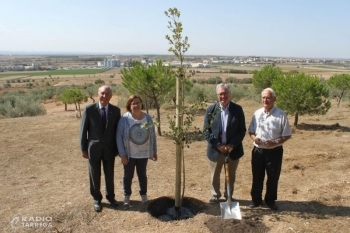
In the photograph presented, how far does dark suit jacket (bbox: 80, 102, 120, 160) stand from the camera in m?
4.52

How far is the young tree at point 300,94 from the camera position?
11.6 meters

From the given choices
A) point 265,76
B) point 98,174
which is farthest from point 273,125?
point 265,76

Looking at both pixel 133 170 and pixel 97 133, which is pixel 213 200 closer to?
pixel 133 170

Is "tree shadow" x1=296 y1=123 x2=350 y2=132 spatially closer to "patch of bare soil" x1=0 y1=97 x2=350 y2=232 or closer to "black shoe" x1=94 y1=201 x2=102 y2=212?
"patch of bare soil" x1=0 y1=97 x2=350 y2=232

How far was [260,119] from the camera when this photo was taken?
14.9 ft

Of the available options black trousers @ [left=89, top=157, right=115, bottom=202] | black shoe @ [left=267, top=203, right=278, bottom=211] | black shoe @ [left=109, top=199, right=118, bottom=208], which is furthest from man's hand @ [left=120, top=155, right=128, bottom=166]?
black shoe @ [left=267, top=203, right=278, bottom=211]

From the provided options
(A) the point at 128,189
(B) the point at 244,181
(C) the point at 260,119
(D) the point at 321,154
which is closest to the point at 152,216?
(A) the point at 128,189

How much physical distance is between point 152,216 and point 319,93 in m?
9.43

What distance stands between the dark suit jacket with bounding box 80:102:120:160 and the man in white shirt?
203 cm

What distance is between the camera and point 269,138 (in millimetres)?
4434

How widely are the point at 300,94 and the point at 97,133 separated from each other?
30.1ft

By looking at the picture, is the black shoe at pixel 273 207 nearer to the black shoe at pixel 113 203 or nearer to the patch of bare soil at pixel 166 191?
the patch of bare soil at pixel 166 191

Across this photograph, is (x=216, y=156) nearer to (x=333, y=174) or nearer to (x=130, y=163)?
(x=130, y=163)

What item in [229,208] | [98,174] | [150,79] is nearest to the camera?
[229,208]
